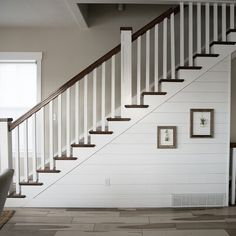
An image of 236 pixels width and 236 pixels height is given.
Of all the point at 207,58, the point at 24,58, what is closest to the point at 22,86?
the point at 24,58

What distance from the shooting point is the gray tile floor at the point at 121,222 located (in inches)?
130

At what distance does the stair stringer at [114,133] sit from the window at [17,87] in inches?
66.5

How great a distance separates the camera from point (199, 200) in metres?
4.15

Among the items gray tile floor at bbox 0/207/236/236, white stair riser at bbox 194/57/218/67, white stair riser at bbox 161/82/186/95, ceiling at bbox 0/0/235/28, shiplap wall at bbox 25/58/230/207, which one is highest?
ceiling at bbox 0/0/235/28

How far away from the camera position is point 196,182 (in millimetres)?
4148

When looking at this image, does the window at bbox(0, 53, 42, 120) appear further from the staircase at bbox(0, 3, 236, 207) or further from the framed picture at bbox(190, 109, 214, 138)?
the framed picture at bbox(190, 109, 214, 138)

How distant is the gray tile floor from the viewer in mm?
3291

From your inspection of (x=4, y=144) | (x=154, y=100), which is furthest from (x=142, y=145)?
(x=4, y=144)

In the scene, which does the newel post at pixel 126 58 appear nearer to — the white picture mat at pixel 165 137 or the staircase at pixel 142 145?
the staircase at pixel 142 145

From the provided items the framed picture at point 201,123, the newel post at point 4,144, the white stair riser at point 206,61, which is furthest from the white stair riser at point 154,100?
the newel post at point 4,144

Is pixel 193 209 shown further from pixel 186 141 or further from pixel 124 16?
pixel 124 16

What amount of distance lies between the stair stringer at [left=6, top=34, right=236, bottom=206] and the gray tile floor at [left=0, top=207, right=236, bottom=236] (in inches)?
10.4

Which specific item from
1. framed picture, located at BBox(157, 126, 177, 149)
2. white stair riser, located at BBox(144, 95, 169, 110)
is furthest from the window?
framed picture, located at BBox(157, 126, 177, 149)

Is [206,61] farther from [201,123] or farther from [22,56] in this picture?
[22,56]
